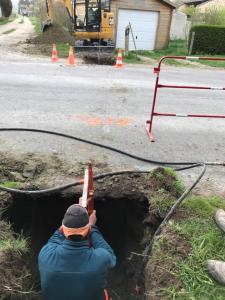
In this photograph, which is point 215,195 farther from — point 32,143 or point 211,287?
point 32,143

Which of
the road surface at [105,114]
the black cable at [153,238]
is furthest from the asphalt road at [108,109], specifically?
the black cable at [153,238]

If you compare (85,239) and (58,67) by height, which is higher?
(85,239)

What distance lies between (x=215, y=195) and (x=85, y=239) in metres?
2.63

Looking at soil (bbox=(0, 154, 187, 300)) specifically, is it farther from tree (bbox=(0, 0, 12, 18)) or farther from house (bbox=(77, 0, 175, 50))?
tree (bbox=(0, 0, 12, 18))

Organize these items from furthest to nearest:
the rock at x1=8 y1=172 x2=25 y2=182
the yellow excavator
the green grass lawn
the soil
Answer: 1. the green grass lawn
2. the yellow excavator
3. the rock at x1=8 y1=172 x2=25 y2=182
4. the soil

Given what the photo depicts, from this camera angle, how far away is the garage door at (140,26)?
1961cm

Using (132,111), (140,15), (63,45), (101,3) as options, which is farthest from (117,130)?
(140,15)

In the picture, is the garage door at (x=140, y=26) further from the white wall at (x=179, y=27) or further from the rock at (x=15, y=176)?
the rock at (x=15, y=176)

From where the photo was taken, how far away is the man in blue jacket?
9.18ft

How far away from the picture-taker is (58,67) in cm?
1299

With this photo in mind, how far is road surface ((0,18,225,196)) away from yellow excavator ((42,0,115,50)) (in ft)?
16.2

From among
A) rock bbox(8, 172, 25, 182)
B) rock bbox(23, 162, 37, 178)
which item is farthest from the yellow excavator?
rock bbox(8, 172, 25, 182)

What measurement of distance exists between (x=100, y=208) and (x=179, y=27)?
77.1 feet

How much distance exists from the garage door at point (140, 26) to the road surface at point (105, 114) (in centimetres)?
819
